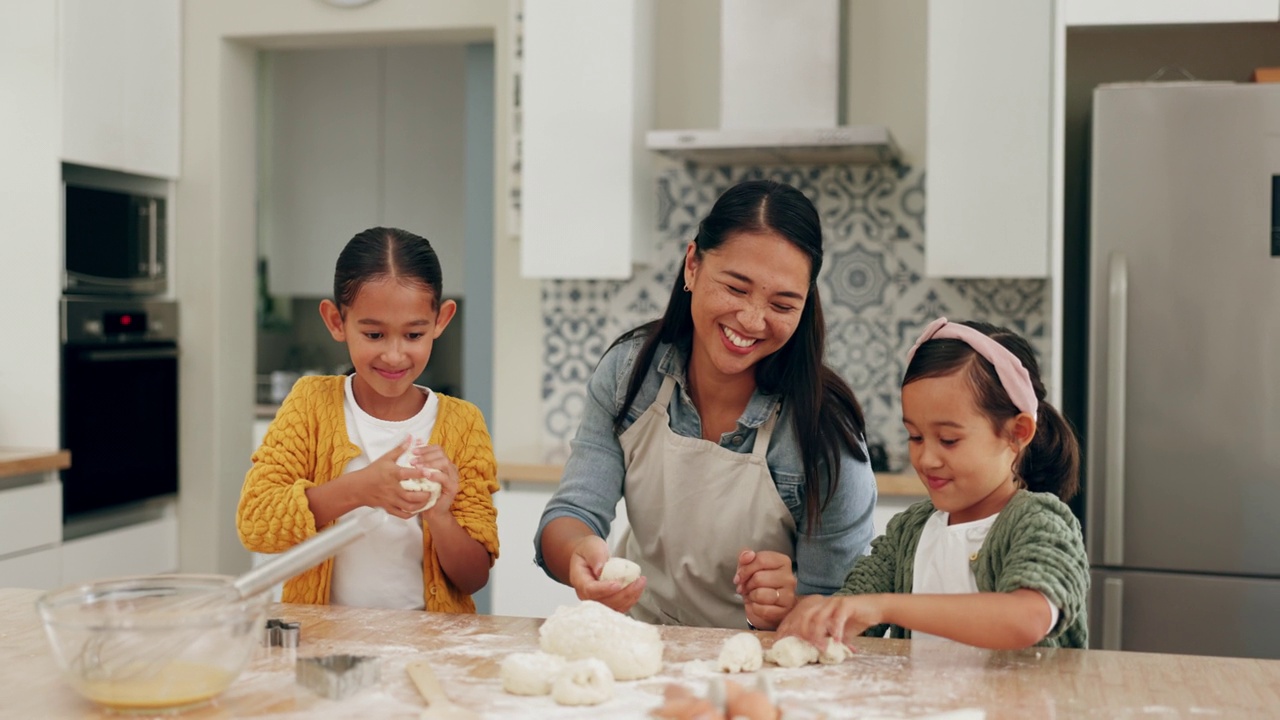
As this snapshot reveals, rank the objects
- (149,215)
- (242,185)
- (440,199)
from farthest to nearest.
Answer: (440,199), (242,185), (149,215)

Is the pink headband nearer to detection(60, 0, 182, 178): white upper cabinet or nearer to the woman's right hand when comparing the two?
the woman's right hand

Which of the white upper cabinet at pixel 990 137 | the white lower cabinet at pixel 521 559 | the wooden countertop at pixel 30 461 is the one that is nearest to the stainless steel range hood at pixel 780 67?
the white upper cabinet at pixel 990 137

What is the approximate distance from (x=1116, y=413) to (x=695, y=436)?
131 centimetres

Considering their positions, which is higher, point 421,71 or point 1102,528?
point 421,71

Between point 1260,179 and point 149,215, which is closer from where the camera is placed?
point 1260,179

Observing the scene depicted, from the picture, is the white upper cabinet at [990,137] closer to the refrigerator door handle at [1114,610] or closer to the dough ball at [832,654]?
the refrigerator door handle at [1114,610]

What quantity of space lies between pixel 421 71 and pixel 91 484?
215 cm

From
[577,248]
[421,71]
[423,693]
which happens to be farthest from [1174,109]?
[421,71]

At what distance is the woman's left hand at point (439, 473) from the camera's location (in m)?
1.48

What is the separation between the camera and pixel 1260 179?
8.39 feet

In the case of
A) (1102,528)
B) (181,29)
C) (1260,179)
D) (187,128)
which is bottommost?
(1102,528)

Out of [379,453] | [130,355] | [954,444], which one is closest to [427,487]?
[379,453]

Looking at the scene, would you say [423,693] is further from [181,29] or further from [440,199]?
[440,199]

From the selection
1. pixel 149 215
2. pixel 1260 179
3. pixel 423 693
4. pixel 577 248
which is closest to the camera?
pixel 423 693
